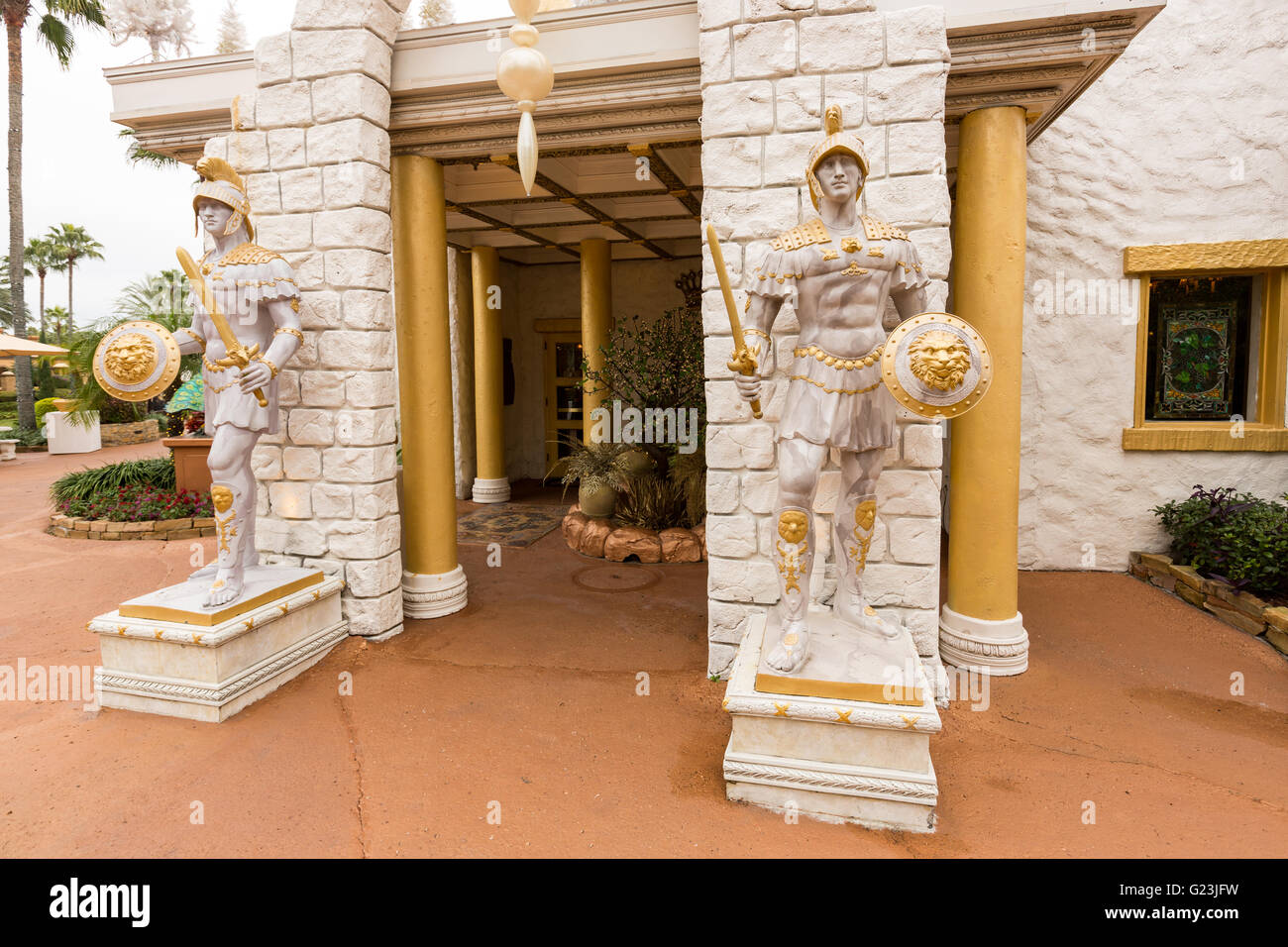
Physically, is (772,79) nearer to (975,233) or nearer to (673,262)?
(975,233)

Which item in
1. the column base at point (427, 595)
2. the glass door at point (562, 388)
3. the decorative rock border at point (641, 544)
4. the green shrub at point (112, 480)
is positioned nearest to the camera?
the column base at point (427, 595)

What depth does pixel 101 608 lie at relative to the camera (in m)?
4.96

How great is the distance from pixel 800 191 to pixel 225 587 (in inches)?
136

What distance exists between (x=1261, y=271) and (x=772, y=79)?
15.0 ft

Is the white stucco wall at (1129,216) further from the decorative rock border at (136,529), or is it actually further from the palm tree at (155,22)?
the decorative rock border at (136,529)

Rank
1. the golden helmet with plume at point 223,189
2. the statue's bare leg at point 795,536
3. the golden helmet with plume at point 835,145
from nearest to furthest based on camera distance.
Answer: the golden helmet with plume at point 835,145
the statue's bare leg at point 795,536
the golden helmet with plume at point 223,189

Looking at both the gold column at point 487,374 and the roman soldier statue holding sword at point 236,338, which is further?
the gold column at point 487,374

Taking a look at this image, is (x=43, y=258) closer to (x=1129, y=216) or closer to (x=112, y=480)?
(x=112, y=480)

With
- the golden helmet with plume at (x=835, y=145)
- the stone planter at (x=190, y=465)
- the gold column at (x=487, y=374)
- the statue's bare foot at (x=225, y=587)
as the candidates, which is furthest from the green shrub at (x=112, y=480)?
the golden helmet with plume at (x=835, y=145)

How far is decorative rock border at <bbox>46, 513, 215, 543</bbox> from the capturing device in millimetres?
7246

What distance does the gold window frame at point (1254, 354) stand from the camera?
5.15 m

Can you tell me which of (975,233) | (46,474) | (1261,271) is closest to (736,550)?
(975,233)

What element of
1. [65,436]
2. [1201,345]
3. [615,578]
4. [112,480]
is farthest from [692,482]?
[65,436]

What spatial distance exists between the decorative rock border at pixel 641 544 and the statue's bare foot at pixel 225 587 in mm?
3393
